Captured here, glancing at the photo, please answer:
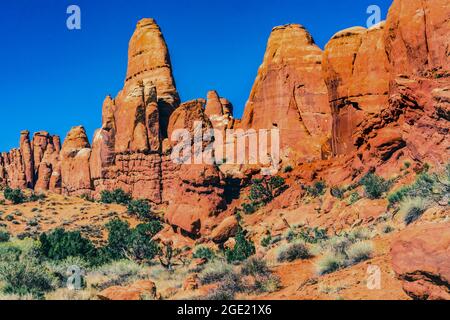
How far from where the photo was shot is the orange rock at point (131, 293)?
11.9m

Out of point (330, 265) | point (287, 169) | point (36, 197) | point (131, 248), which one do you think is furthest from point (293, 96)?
point (330, 265)

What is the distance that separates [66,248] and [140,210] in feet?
79.1

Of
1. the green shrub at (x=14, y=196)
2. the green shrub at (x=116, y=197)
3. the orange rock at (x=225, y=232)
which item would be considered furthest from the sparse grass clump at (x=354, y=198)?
the green shrub at (x=14, y=196)

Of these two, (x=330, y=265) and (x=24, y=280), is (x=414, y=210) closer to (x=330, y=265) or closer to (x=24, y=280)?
(x=330, y=265)

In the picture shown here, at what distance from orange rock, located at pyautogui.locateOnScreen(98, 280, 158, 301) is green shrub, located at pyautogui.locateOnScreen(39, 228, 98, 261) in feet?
40.1

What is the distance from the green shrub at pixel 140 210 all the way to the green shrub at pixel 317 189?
19.4 m

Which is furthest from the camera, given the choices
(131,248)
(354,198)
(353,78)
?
(353,78)

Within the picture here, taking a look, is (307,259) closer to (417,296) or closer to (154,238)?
(417,296)

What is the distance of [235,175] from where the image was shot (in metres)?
44.6

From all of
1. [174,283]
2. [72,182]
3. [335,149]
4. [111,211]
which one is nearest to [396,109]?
[335,149]

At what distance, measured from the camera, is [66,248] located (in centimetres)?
2520

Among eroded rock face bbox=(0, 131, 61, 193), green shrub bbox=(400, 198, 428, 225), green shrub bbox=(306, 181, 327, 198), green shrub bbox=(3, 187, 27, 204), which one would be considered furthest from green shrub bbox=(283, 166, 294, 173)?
eroded rock face bbox=(0, 131, 61, 193)

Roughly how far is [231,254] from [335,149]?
18.9m

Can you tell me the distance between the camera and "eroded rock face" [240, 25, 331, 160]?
4581 cm
